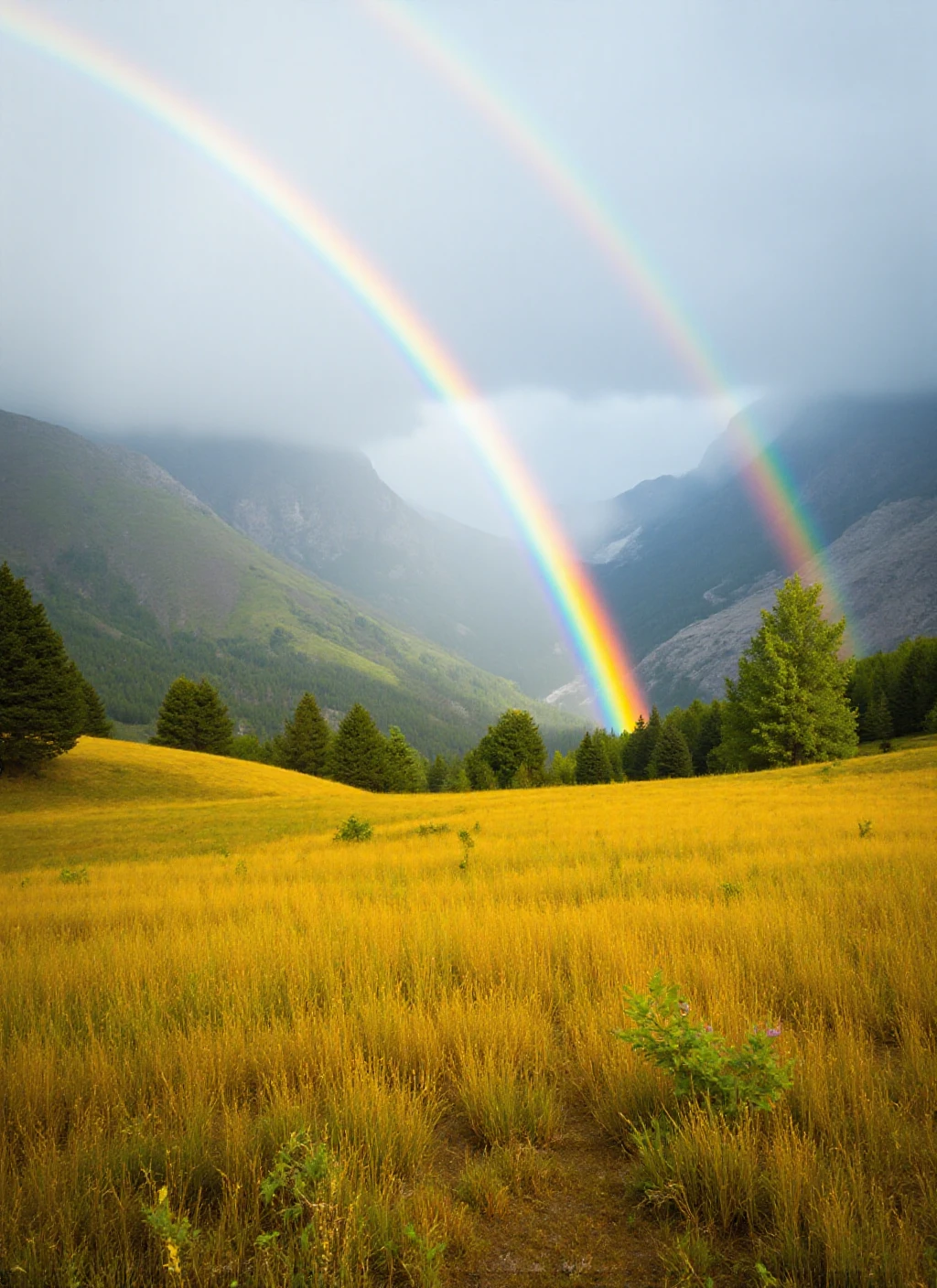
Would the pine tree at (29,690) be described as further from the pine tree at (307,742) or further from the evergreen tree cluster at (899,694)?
the evergreen tree cluster at (899,694)

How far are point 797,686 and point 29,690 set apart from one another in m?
47.1

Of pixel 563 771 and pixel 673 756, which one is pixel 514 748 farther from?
pixel 563 771

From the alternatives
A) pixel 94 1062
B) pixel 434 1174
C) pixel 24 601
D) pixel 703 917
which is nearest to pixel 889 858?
pixel 703 917

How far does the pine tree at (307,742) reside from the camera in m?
74.1

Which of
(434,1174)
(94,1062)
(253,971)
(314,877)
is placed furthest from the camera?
(314,877)

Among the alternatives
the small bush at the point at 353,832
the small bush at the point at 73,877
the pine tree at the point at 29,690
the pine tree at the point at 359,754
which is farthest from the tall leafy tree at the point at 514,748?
the small bush at the point at 73,877

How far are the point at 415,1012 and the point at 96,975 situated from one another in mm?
3475

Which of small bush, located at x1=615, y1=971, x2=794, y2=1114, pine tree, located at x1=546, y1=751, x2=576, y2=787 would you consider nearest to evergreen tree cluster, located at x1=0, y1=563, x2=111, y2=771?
small bush, located at x1=615, y1=971, x2=794, y2=1114

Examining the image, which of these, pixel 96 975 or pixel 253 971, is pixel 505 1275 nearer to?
pixel 253 971

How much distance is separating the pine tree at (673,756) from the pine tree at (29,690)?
61986mm

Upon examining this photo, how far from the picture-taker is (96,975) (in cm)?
575

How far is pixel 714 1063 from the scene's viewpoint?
3.18 meters

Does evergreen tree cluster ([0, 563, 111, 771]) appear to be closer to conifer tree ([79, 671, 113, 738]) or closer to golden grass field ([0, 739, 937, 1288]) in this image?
conifer tree ([79, 671, 113, 738])

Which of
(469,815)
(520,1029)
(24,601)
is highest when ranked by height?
(24,601)
